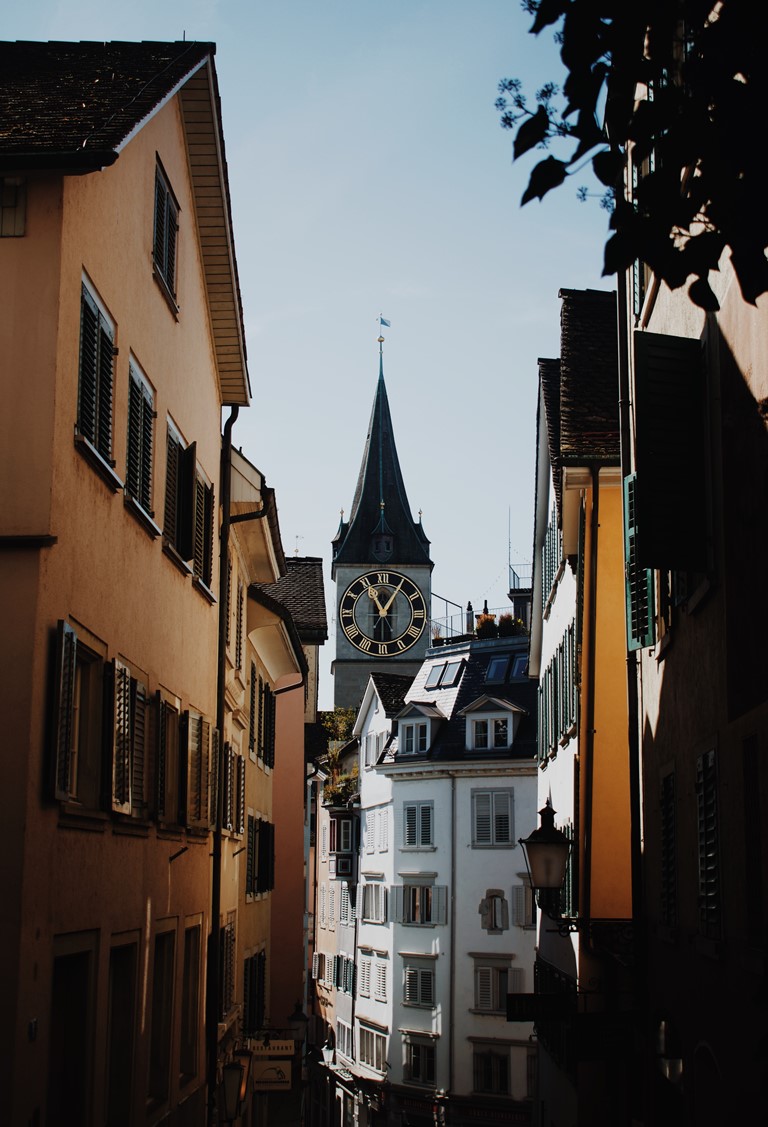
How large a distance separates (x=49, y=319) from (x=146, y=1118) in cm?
741

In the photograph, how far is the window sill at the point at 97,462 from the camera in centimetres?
1042

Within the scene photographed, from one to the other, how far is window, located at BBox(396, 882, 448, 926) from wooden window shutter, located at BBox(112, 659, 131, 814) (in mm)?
38107

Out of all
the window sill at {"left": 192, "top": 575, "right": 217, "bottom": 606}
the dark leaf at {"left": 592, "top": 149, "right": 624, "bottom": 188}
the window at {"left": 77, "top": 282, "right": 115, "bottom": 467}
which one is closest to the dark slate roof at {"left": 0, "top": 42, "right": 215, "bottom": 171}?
the window at {"left": 77, "top": 282, "right": 115, "bottom": 467}

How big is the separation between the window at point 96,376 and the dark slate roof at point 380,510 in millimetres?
99965

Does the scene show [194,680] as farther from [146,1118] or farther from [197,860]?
[146,1118]

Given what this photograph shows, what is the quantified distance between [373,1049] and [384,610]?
59.6 meters

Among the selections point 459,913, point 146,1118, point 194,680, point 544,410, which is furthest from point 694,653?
point 459,913

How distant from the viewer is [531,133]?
14.6ft

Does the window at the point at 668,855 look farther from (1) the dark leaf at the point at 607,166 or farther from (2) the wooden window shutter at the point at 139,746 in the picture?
(1) the dark leaf at the point at 607,166

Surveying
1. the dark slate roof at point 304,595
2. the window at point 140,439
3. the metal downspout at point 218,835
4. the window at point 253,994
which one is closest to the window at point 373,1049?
the dark slate roof at point 304,595

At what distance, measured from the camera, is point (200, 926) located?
17.8m

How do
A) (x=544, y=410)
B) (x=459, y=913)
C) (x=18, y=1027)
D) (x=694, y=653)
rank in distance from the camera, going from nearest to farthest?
1. (x=18, y=1027)
2. (x=694, y=653)
3. (x=544, y=410)
4. (x=459, y=913)

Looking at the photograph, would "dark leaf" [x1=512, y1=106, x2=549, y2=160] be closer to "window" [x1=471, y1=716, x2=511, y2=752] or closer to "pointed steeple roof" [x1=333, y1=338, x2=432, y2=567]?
"window" [x1=471, y1=716, x2=511, y2=752]

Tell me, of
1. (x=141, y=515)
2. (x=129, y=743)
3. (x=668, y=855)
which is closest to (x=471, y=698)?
(x=141, y=515)
